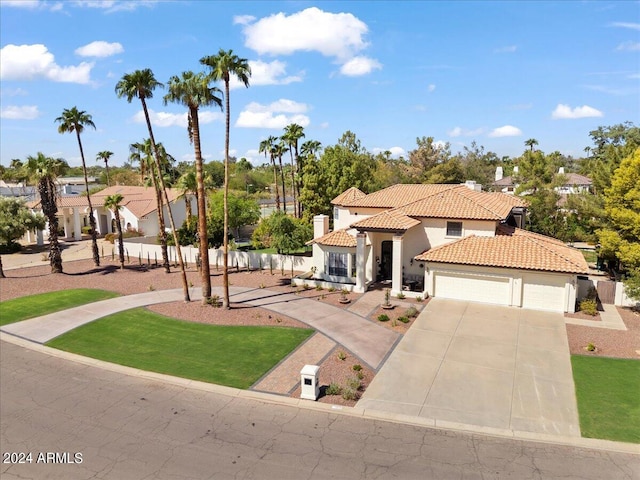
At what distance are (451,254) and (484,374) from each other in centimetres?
1043

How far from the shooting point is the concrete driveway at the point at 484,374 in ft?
46.5

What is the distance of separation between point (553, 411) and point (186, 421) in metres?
11.6

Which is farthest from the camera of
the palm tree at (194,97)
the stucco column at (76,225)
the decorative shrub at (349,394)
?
the stucco column at (76,225)

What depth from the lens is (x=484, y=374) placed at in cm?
1691

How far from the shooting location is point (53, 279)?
33.2m

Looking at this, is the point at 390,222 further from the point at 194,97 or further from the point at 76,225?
the point at 76,225

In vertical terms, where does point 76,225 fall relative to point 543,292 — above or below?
above

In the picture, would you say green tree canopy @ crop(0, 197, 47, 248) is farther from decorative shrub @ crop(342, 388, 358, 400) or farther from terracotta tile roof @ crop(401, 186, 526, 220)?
decorative shrub @ crop(342, 388, 358, 400)

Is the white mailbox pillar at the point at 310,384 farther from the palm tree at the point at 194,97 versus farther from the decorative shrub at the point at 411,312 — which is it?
the palm tree at the point at 194,97

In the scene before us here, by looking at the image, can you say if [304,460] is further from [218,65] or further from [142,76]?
[142,76]

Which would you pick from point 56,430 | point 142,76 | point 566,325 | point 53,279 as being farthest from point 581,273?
point 53,279

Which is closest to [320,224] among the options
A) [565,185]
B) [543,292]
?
[543,292]

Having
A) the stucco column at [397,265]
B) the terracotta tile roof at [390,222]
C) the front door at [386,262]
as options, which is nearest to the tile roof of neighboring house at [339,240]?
the terracotta tile roof at [390,222]

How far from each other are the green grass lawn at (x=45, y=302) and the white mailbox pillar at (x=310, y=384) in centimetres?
1791
